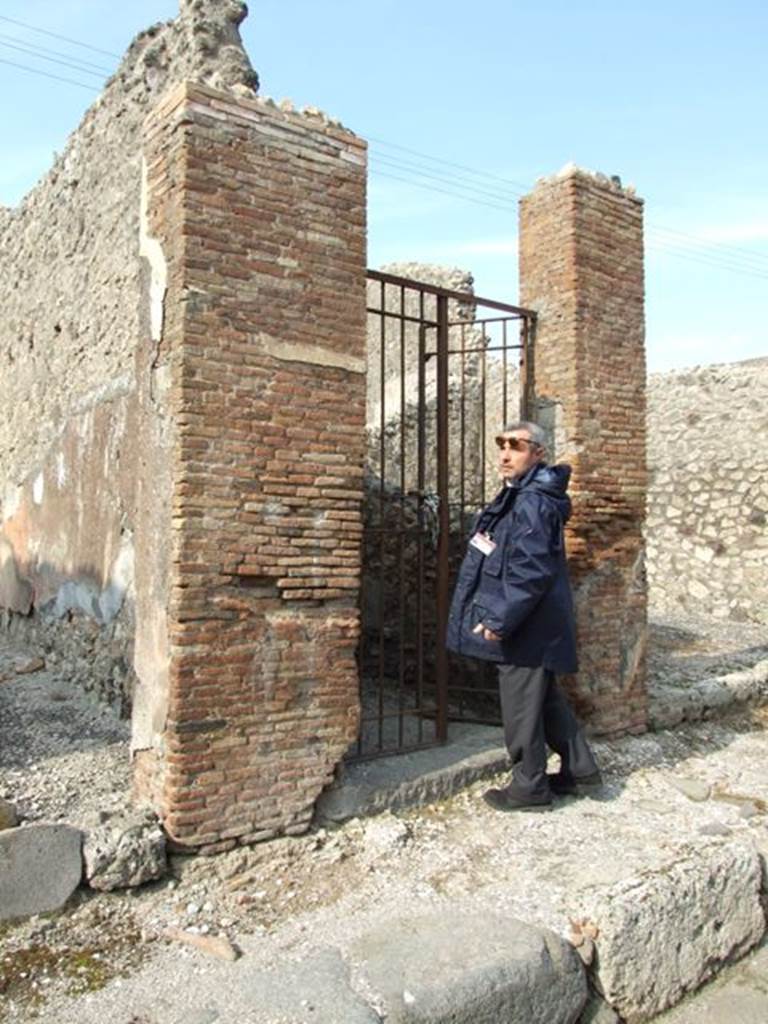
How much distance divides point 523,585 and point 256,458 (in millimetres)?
1415

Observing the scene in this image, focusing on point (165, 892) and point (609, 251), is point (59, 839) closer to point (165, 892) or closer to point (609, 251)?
point (165, 892)

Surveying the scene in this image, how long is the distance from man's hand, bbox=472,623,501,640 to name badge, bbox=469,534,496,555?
0.39 metres

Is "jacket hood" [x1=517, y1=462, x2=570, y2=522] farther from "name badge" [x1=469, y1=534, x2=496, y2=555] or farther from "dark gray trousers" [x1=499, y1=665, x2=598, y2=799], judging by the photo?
"dark gray trousers" [x1=499, y1=665, x2=598, y2=799]

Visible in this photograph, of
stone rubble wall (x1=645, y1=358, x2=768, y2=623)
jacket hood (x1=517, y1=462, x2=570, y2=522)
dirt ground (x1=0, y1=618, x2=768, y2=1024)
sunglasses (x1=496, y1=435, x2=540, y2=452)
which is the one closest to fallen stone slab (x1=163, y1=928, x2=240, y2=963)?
dirt ground (x1=0, y1=618, x2=768, y2=1024)

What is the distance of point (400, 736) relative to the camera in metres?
4.92

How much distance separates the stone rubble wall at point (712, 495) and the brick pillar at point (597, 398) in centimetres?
591

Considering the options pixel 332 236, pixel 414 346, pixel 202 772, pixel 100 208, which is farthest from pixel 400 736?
pixel 414 346

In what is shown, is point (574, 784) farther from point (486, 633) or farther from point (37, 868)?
point (37, 868)

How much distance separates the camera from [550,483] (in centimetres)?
458

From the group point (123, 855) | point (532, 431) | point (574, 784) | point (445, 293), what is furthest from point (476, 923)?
point (445, 293)

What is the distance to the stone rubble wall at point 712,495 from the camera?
11.2 metres

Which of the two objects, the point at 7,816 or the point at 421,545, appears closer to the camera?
the point at 7,816

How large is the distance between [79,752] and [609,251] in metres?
4.41

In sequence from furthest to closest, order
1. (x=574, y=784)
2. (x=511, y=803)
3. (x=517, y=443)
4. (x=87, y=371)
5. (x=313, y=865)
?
(x=87, y=371), (x=574, y=784), (x=517, y=443), (x=511, y=803), (x=313, y=865)
